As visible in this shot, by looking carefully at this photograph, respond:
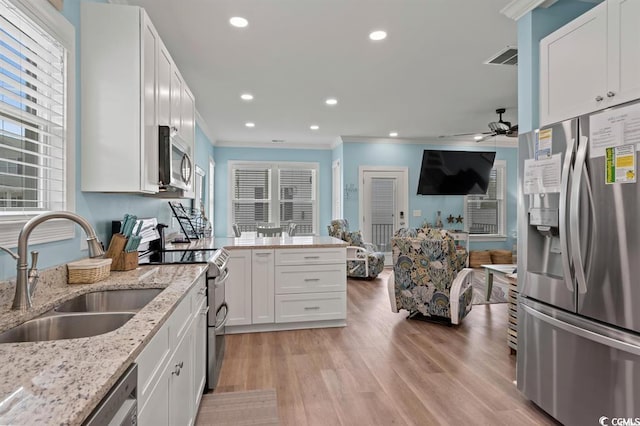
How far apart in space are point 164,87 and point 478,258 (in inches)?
259

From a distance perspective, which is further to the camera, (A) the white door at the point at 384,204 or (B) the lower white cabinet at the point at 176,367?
(A) the white door at the point at 384,204

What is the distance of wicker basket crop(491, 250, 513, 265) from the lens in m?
6.91

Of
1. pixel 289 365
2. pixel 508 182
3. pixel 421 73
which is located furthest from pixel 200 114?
pixel 508 182

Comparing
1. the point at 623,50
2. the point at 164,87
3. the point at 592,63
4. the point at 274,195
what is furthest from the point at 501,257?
the point at 164,87

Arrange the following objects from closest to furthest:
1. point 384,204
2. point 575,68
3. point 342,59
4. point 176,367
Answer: point 176,367
point 575,68
point 342,59
point 384,204

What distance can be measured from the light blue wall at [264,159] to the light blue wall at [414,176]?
1.01 meters

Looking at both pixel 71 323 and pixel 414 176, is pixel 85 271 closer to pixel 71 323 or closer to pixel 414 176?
pixel 71 323

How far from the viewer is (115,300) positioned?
1595mm

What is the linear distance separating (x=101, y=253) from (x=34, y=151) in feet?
Result: 2.13

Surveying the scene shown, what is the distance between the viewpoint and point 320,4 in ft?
7.76

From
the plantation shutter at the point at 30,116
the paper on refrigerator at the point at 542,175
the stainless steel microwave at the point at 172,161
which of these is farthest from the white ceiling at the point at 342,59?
the paper on refrigerator at the point at 542,175

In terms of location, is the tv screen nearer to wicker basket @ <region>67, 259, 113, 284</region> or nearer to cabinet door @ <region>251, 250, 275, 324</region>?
cabinet door @ <region>251, 250, 275, 324</region>

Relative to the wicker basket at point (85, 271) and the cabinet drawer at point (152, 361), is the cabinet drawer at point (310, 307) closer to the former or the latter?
the wicker basket at point (85, 271)

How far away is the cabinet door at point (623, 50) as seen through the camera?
1.54m
